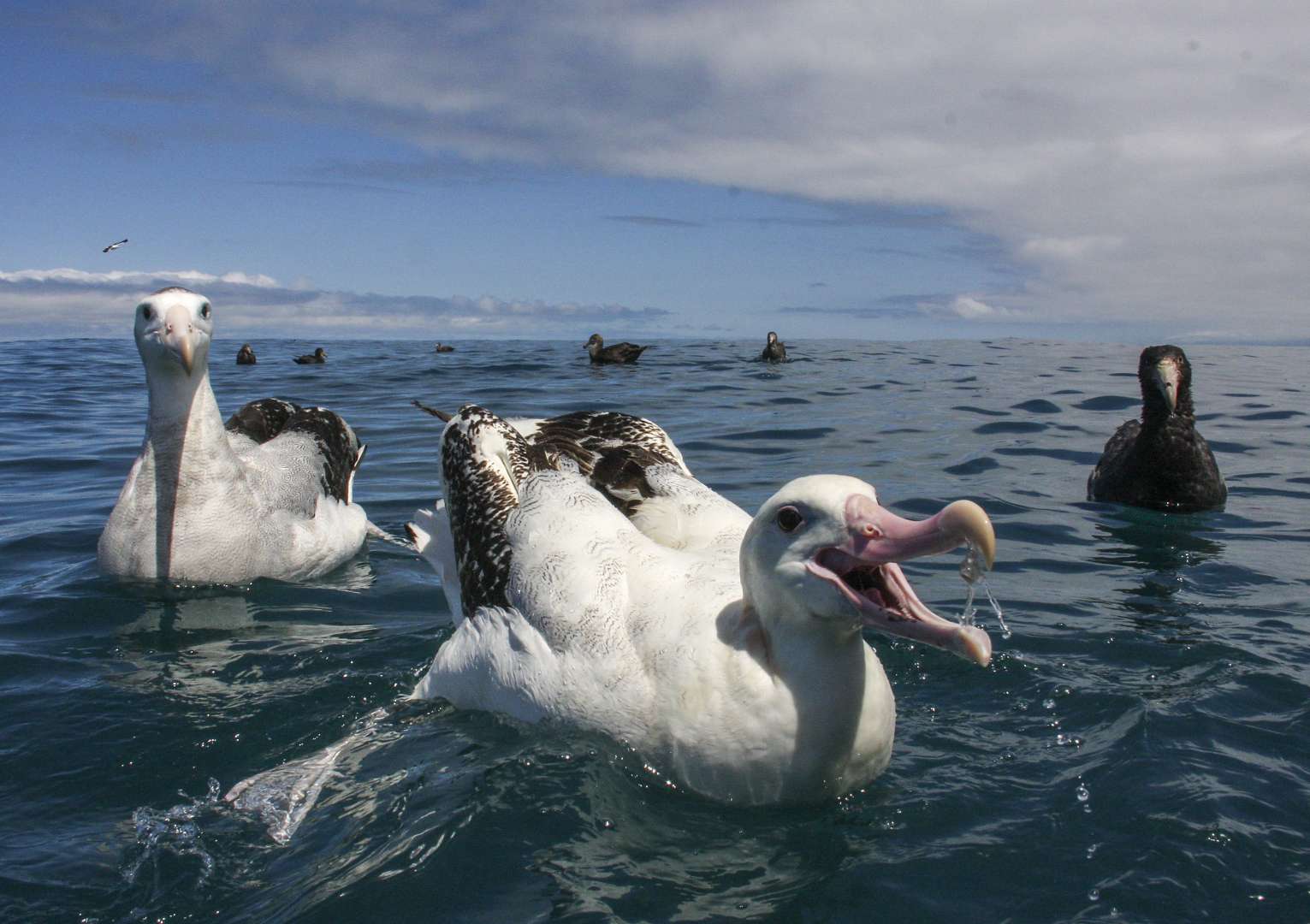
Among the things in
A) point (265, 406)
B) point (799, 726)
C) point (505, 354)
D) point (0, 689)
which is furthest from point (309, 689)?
point (505, 354)

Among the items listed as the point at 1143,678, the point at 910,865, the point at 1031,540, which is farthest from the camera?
the point at 1031,540

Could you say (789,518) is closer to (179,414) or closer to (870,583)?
(870,583)

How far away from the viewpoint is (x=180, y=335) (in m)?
7.80

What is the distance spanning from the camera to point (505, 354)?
42.0 metres

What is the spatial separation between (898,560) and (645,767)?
60.2 inches

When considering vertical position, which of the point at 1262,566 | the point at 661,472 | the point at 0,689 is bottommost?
the point at 0,689

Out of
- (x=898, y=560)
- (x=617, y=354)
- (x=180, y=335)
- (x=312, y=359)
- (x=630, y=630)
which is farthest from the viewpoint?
(x=312, y=359)

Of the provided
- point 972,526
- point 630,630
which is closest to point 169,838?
point 630,630

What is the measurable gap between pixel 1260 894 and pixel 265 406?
374 inches

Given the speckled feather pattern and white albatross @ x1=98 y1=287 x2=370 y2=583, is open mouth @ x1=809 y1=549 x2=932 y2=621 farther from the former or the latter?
white albatross @ x1=98 y1=287 x2=370 y2=583

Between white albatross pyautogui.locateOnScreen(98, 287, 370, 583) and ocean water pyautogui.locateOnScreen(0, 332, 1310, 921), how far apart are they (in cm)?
25

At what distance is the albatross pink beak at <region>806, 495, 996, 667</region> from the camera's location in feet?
11.8

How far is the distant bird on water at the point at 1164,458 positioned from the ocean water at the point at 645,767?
325 mm

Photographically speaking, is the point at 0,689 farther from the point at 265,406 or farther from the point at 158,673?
the point at 265,406
